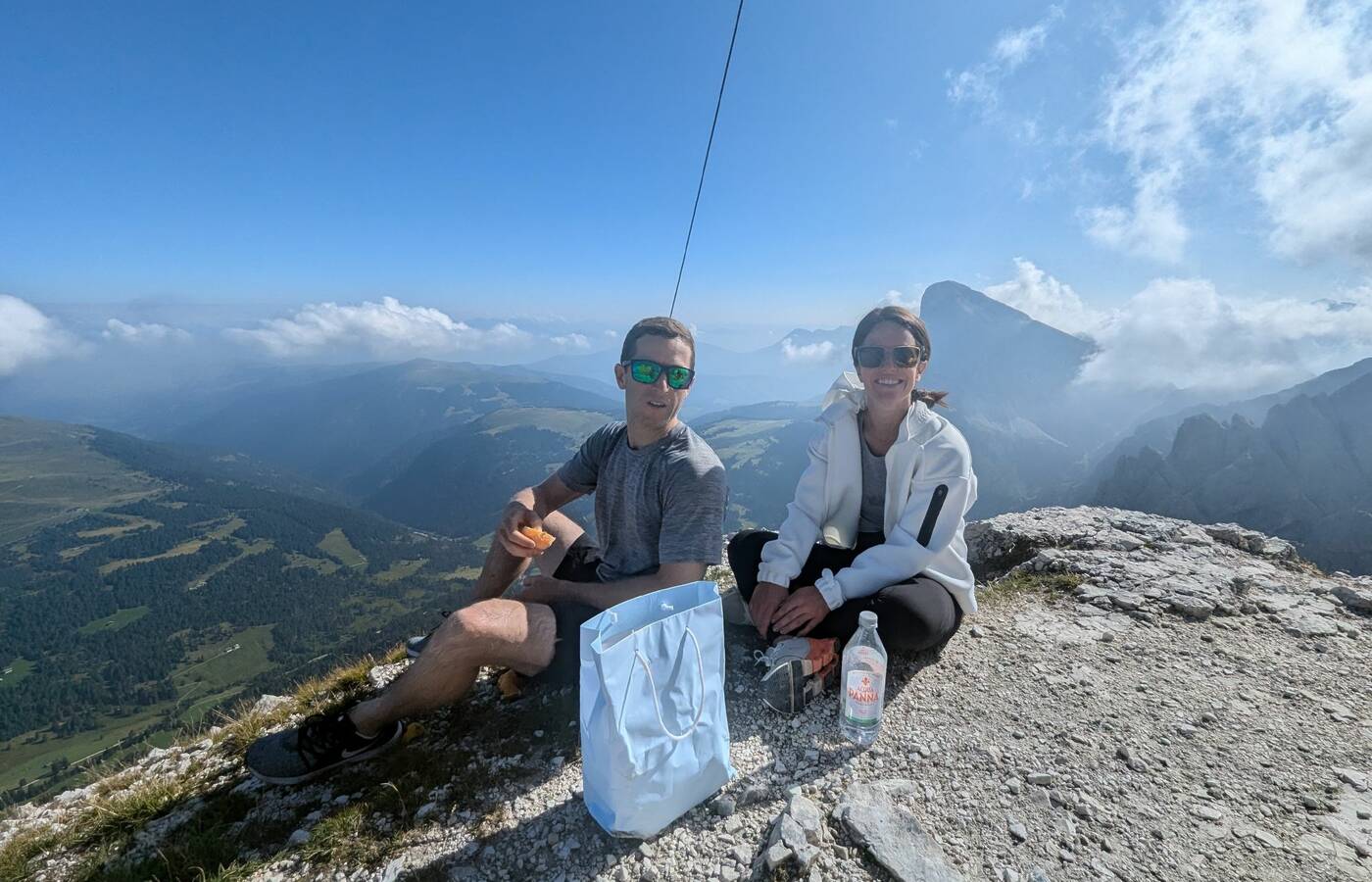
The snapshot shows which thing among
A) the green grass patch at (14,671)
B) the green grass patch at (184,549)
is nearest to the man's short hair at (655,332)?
the green grass patch at (14,671)

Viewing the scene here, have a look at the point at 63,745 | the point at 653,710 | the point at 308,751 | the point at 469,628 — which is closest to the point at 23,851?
the point at 308,751

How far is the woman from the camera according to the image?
478 centimetres

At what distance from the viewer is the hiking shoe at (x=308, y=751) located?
4301mm

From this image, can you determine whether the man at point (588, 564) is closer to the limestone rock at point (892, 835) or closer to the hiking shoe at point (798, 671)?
the hiking shoe at point (798, 671)

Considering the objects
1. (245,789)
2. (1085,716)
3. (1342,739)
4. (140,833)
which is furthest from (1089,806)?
(140,833)

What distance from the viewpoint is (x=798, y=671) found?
15.1ft

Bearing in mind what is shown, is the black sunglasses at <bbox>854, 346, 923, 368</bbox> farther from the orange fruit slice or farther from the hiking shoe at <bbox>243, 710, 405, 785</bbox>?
the hiking shoe at <bbox>243, 710, 405, 785</bbox>

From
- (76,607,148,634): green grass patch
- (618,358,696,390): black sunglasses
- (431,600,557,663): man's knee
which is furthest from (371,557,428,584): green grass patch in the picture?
(618,358,696,390): black sunglasses

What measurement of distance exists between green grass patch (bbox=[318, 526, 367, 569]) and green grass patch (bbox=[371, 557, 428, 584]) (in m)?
9.64

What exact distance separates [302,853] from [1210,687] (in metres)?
7.34

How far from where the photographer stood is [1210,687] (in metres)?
4.85

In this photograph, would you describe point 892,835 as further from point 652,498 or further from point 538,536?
point 538,536

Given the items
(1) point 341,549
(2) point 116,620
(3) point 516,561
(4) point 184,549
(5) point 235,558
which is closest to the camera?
(3) point 516,561

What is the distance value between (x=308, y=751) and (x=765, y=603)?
392 cm
